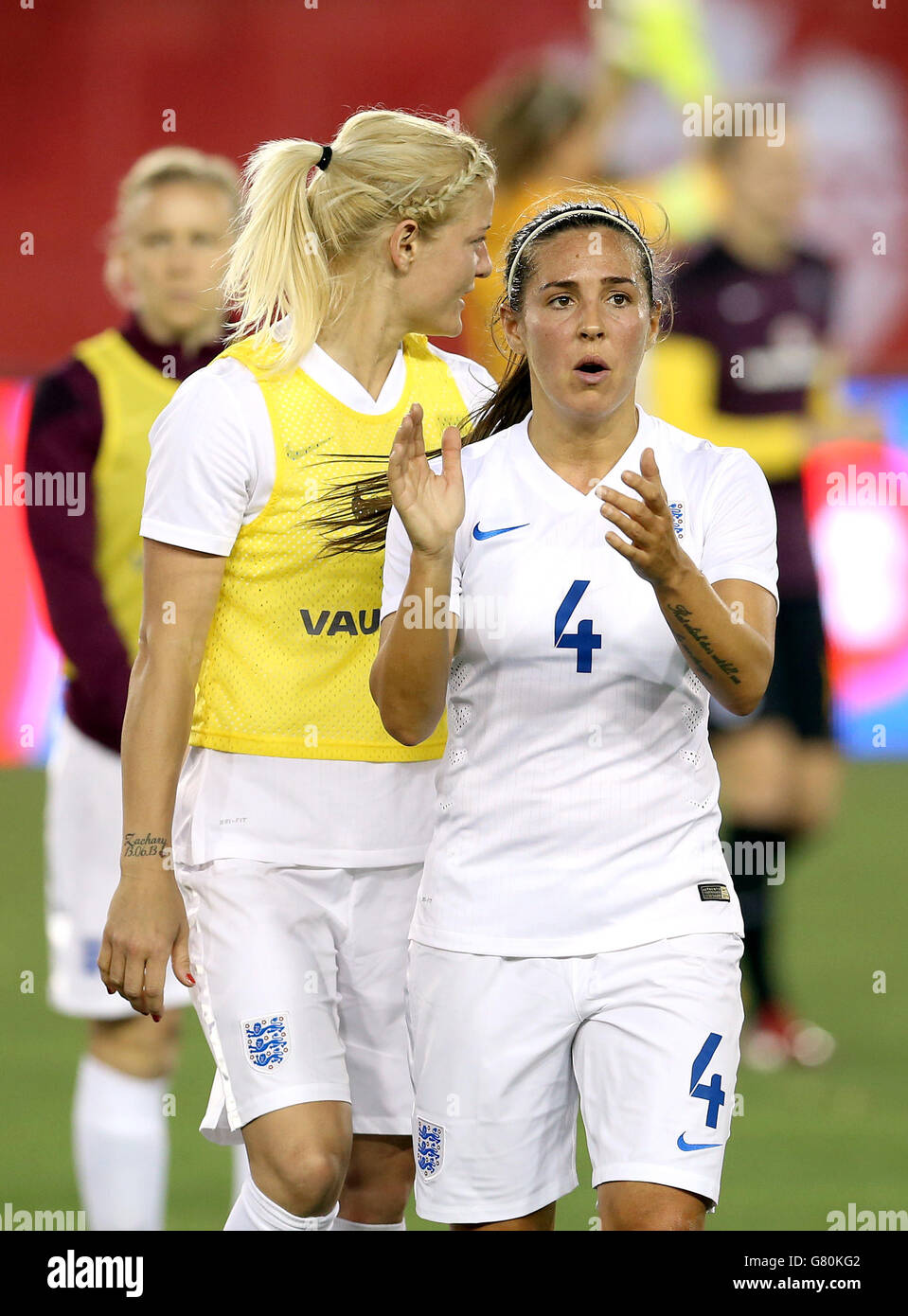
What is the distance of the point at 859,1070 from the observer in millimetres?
5906

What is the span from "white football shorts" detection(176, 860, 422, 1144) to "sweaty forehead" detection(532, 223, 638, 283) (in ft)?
3.31

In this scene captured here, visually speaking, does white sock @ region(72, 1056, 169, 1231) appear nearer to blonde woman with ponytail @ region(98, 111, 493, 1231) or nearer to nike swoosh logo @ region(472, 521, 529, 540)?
blonde woman with ponytail @ region(98, 111, 493, 1231)

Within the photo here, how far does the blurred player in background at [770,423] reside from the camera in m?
6.17

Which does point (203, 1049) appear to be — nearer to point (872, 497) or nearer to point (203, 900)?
point (203, 900)

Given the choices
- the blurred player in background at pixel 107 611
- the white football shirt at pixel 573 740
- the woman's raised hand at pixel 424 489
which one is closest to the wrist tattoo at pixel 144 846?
the white football shirt at pixel 573 740

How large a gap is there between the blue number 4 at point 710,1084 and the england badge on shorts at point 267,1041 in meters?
0.68

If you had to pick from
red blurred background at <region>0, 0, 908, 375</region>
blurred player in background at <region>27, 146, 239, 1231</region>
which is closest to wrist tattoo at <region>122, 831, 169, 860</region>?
blurred player in background at <region>27, 146, 239, 1231</region>

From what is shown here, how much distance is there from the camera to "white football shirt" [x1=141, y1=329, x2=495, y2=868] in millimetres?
3168

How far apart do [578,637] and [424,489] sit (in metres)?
0.30

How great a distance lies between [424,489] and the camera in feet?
9.25

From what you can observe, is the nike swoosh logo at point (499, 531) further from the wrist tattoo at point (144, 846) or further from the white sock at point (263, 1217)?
the white sock at point (263, 1217)

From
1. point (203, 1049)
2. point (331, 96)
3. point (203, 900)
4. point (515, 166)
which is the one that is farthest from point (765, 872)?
point (331, 96)

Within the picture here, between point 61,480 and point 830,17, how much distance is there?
1038cm

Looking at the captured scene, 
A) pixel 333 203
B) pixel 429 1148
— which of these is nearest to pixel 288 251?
pixel 333 203
